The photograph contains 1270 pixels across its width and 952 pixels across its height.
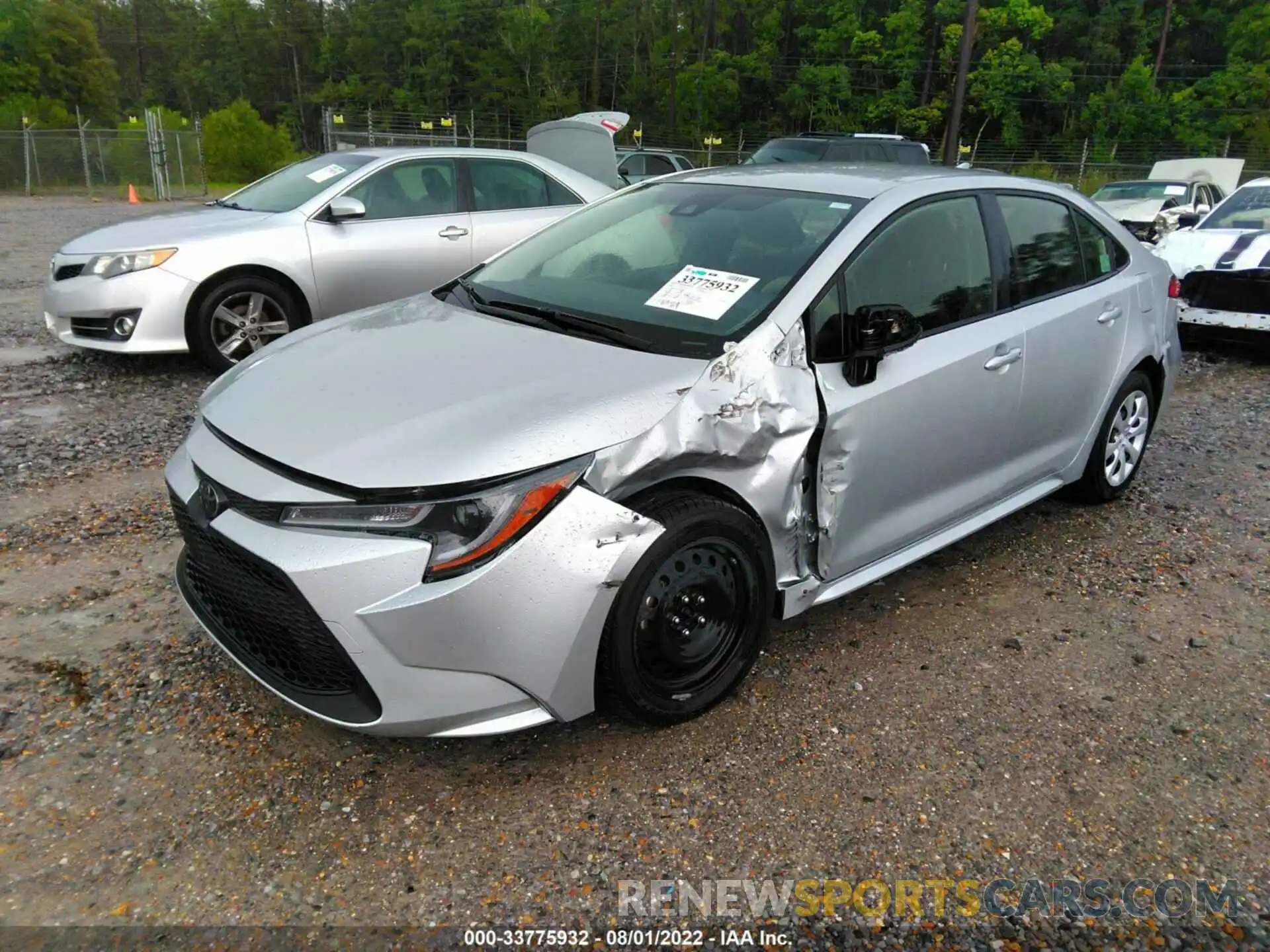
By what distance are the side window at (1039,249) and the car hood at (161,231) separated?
15.9 ft

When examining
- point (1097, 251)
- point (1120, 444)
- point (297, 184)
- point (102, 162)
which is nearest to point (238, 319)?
point (297, 184)

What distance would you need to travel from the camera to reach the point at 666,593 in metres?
2.55

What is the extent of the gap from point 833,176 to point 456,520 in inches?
86.8

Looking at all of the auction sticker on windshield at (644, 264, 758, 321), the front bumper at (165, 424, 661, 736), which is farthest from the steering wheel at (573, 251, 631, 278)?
the front bumper at (165, 424, 661, 736)

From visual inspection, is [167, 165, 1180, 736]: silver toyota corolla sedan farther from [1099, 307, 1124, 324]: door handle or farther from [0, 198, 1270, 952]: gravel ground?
[0, 198, 1270, 952]: gravel ground

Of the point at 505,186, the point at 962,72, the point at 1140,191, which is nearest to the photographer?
the point at 505,186

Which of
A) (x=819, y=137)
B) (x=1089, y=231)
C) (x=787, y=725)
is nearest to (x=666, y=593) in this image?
(x=787, y=725)

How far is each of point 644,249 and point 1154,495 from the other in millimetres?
3185

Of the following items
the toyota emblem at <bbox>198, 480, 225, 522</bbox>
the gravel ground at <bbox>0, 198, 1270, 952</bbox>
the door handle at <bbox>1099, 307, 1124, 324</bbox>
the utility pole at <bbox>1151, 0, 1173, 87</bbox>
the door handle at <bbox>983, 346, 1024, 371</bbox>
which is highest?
the utility pole at <bbox>1151, 0, 1173, 87</bbox>

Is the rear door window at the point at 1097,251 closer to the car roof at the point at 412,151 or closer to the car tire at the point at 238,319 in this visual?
the car roof at the point at 412,151

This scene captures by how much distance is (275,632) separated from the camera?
94.7 inches

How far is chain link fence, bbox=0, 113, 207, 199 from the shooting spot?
24141mm

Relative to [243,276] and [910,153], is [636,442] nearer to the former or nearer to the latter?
[243,276]

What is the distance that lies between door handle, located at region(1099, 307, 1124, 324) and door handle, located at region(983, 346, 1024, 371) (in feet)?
2.45
